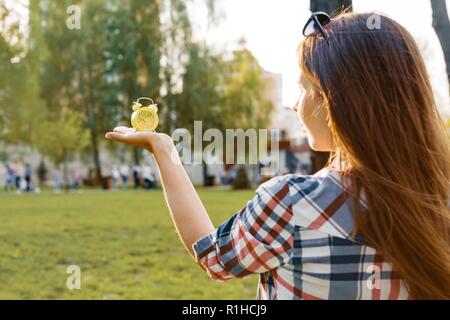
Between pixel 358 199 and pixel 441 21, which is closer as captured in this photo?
pixel 358 199

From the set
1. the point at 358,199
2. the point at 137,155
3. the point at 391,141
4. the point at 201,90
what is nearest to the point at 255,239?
the point at 358,199

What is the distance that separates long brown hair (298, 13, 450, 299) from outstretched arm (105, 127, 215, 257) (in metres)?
0.36

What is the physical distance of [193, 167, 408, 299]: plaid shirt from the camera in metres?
1.19

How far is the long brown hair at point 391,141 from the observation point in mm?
1224

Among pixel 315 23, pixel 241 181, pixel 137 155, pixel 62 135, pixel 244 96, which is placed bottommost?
pixel 241 181

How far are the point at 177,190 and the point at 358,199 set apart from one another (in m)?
0.44

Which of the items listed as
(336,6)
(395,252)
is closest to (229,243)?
(395,252)

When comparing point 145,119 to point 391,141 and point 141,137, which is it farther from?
A: point 391,141

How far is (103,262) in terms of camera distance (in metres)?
7.38

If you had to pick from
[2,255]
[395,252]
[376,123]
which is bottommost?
[2,255]

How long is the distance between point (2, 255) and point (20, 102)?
85.8 ft

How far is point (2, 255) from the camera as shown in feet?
26.0

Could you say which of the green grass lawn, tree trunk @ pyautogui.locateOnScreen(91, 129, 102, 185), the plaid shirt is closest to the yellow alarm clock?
the plaid shirt

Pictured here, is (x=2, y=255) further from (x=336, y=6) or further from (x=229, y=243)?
(x=229, y=243)
